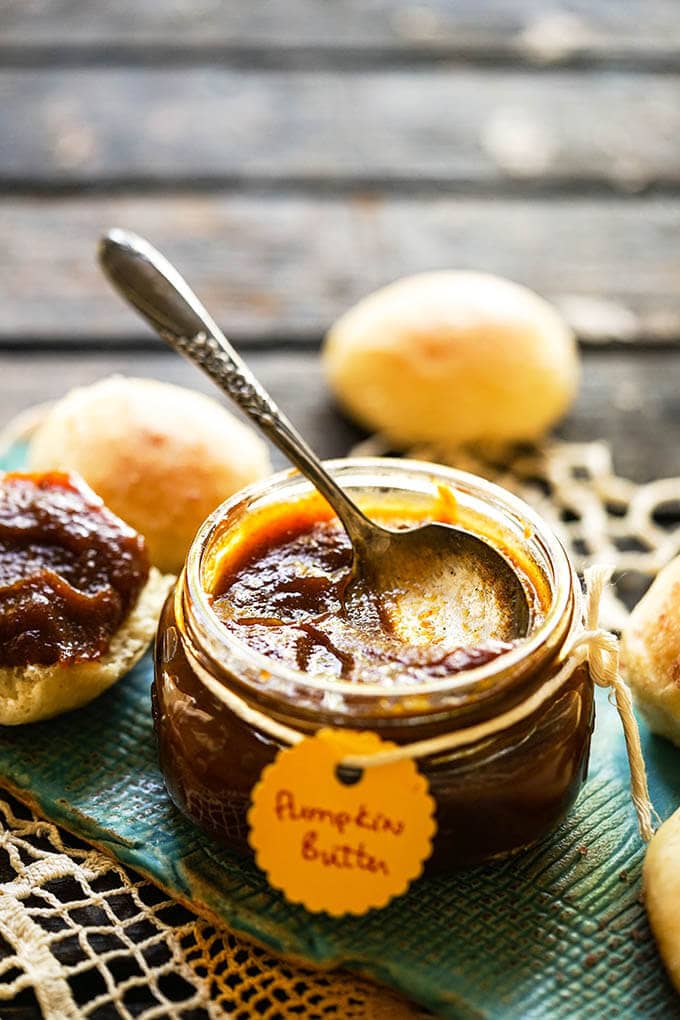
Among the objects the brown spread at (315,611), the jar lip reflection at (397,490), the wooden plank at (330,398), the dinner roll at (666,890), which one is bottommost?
the wooden plank at (330,398)

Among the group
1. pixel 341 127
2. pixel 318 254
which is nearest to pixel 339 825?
pixel 318 254

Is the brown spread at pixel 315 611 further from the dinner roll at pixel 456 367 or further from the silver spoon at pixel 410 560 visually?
the dinner roll at pixel 456 367

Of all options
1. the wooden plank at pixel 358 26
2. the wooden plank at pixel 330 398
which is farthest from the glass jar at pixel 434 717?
the wooden plank at pixel 358 26

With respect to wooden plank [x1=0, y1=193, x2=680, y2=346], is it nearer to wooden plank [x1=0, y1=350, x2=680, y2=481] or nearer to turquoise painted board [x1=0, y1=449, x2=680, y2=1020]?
wooden plank [x1=0, y1=350, x2=680, y2=481]

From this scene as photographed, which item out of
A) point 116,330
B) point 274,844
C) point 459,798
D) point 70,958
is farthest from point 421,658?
point 116,330

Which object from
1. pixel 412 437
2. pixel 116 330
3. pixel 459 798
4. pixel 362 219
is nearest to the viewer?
pixel 459 798

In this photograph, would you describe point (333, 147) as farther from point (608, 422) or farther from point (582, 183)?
point (608, 422)
